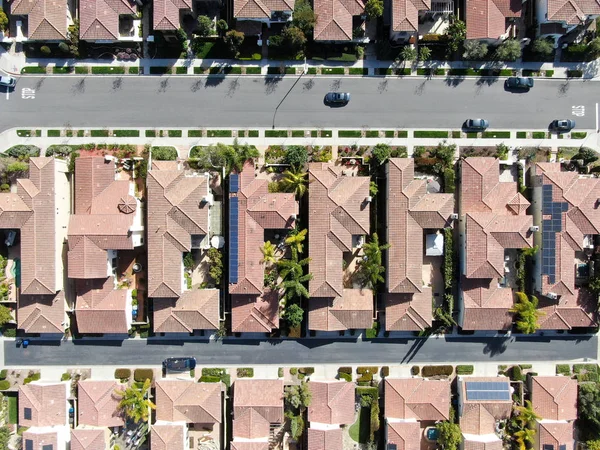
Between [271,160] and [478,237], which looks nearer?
[478,237]

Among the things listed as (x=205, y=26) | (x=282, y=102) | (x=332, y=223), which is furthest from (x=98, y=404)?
(x=205, y=26)

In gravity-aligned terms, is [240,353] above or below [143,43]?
below

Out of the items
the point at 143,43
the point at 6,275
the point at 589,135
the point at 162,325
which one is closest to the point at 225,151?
the point at 143,43

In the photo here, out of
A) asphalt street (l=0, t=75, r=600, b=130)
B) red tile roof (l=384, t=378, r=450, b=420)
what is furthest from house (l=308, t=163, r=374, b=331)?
red tile roof (l=384, t=378, r=450, b=420)

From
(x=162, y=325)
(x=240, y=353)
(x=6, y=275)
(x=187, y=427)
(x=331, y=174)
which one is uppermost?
(x=331, y=174)

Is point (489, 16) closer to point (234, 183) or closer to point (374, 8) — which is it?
point (374, 8)

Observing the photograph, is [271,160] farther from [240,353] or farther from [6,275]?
[6,275]

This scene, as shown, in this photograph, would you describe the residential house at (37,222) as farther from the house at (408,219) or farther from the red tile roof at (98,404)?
the house at (408,219)
